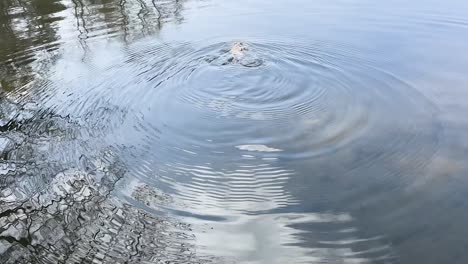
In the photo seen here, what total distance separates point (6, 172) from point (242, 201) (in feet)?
5.37

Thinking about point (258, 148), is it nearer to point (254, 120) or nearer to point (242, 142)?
point (242, 142)

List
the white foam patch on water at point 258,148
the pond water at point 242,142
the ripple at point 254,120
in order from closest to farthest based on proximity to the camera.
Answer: the pond water at point 242,142, the ripple at point 254,120, the white foam patch on water at point 258,148

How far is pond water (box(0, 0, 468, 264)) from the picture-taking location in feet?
8.20

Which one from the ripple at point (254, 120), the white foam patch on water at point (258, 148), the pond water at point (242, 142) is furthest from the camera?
the white foam patch on water at point (258, 148)

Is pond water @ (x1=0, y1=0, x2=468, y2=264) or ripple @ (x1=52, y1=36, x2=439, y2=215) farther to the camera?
ripple @ (x1=52, y1=36, x2=439, y2=215)

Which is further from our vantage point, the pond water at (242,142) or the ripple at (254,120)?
the ripple at (254,120)

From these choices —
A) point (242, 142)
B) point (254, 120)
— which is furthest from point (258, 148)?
point (254, 120)

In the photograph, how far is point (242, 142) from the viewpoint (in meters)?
3.30

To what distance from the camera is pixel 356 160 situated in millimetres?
3039

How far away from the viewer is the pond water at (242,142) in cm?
250

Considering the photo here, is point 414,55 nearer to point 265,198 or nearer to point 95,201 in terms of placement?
point 265,198

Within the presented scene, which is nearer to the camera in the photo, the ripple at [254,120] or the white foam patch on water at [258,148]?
the ripple at [254,120]

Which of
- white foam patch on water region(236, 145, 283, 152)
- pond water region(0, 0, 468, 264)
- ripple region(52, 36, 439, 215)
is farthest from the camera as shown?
white foam patch on water region(236, 145, 283, 152)

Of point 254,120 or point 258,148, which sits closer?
point 258,148
